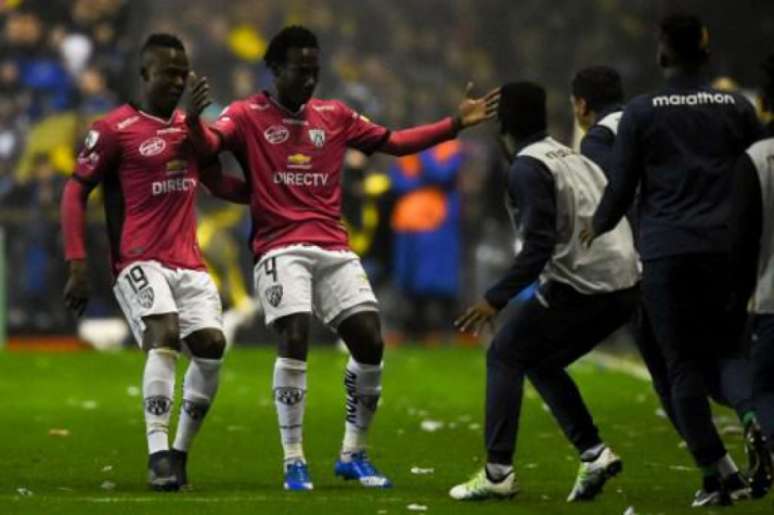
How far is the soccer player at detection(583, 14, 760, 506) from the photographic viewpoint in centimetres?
1061

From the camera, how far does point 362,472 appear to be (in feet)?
40.4

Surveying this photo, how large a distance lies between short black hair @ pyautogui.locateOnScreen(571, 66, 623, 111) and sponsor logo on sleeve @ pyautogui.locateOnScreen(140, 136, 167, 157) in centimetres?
215

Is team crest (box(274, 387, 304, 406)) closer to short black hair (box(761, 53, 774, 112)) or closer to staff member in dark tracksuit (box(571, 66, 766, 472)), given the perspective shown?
staff member in dark tracksuit (box(571, 66, 766, 472))

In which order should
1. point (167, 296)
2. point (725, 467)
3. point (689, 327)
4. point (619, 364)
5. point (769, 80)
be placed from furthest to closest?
point (619, 364)
point (167, 296)
point (725, 467)
point (689, 327)
point (769, 80)

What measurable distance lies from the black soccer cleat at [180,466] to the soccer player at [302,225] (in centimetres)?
54

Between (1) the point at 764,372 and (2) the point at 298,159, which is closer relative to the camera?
(1) the point at 764,372

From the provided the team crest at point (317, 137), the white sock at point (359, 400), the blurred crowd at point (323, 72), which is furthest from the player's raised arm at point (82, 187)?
the blurred crowd at point (323, 72)

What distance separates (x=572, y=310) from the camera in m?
11.4

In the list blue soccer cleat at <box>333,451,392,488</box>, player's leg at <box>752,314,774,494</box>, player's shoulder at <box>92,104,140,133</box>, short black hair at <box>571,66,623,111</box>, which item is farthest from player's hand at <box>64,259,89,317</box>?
player's leg at <box>752,314,774,494</box>

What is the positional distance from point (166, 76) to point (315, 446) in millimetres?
3384

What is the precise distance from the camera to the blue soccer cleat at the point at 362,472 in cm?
1221

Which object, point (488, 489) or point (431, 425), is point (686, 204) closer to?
point (488, 489)

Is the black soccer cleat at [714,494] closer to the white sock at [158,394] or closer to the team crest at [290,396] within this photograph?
the team crest at [290,396]

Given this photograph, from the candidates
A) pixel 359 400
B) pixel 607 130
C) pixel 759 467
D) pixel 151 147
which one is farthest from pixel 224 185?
pixel 759 467
